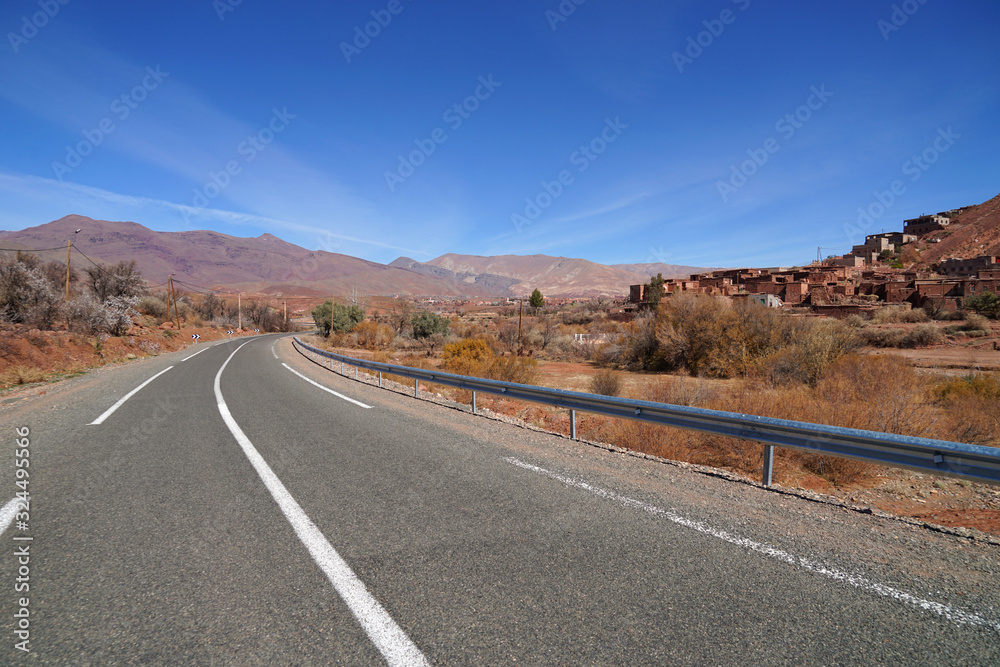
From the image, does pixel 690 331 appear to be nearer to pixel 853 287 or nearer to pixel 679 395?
pixel 679 395

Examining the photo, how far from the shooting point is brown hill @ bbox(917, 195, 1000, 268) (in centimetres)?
6969

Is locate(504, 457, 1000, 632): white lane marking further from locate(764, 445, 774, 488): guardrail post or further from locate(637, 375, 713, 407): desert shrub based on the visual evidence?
locate(637, 375, 713, 407): desert shrub

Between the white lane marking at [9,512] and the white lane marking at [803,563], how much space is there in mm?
4962

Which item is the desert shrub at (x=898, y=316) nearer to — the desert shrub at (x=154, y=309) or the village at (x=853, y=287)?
the village at (x=853, y=287)

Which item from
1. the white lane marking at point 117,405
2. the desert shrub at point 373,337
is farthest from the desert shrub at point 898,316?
the white lane marking at point 117,405

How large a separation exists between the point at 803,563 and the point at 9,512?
6614mm

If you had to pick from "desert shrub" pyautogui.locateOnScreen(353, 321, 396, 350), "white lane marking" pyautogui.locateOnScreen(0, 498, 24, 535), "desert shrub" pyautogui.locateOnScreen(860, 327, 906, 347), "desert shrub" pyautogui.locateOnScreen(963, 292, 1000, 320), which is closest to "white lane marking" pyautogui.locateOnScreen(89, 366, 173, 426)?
"white lane marking" pyautogui.locateOnScreen(0, 498, 24, 535)

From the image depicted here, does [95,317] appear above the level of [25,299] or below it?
below

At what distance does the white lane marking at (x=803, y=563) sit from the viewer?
263 centimetres

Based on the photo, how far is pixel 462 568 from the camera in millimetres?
3146

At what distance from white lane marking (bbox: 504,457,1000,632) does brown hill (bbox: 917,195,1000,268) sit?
89.7 metres

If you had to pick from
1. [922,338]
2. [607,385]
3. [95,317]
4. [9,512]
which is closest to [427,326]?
[95,317]

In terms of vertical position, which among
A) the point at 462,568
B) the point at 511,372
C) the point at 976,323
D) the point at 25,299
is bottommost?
the point at 511,372

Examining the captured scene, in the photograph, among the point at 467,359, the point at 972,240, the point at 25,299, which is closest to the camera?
the point at 467,359
